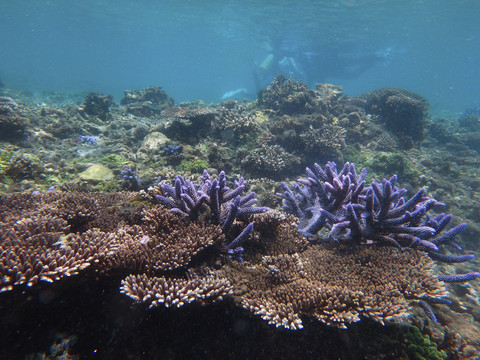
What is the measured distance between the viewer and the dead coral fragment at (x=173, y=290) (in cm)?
218

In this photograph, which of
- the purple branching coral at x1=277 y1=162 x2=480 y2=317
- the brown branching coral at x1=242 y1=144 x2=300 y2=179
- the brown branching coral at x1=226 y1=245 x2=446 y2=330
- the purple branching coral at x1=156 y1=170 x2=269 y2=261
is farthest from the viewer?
the brown branching coral at x1=242 y1=144 x2=300 y2=179

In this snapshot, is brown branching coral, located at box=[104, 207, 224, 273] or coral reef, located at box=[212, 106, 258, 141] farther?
coral reef, located at box=[212, 106, 258, 141]

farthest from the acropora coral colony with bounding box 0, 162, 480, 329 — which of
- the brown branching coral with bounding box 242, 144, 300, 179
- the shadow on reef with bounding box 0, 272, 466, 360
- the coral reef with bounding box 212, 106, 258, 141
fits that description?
the coral reef with bounding box 212, 106, 258, 141

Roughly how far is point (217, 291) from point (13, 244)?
6.86 ft

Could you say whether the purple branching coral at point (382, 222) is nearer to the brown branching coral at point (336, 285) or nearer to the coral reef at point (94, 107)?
the brown branching coral at point (336, 285)

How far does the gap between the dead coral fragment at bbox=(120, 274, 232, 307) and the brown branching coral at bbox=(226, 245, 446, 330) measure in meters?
0.30

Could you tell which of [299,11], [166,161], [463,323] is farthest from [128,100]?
[299,11]

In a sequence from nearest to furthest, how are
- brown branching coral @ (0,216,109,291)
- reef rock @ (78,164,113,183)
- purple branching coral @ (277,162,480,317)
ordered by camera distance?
brown branching coral @ (0,216,109,291), purple branching coral @ (277,162,480,317), reef rock @ (78,164,113,183)

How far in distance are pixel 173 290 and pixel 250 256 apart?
129cm

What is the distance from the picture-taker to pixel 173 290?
89.5 inches

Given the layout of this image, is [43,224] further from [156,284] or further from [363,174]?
[363,174]

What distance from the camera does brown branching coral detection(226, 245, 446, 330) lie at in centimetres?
241

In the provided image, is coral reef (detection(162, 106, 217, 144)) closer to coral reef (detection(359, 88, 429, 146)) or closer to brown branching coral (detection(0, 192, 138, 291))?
brown branching coral (detection(0, 192, 138, 291))

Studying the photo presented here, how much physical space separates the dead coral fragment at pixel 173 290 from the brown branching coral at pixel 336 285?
1.00 ft
